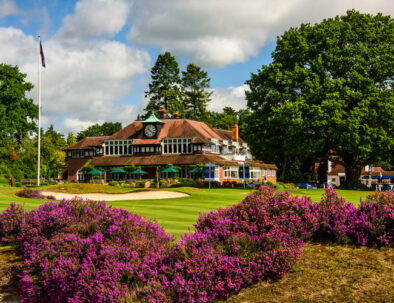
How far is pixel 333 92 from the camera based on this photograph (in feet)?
138

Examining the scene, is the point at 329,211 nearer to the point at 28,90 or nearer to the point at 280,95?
the point at 280,95

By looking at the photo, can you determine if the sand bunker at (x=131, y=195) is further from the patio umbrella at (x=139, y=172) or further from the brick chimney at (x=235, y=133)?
the brick chimney at (x=235, y=133)

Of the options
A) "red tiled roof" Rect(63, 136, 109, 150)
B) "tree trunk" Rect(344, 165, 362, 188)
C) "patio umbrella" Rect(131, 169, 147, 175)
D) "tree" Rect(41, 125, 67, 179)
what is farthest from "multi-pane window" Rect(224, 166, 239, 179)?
"tree" Rect(41, 125, 67, 179)

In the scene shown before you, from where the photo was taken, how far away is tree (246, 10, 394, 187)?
40.8 m

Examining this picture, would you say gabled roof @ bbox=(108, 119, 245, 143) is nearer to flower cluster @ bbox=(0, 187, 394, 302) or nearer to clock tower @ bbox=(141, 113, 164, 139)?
clock tower @ bbox=(141, 113, 164, 139)

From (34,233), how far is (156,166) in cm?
4931

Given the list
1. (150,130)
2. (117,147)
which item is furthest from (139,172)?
(117,147)

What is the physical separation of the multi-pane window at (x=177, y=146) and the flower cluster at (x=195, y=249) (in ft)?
168

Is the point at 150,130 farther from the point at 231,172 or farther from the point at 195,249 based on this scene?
the point at 195,249

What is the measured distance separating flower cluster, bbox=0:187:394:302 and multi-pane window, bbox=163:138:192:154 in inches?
2017

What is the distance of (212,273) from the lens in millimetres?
6449

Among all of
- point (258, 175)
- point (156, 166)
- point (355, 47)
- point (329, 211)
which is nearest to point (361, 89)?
point (355, 47)

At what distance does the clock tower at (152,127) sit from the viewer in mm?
63969

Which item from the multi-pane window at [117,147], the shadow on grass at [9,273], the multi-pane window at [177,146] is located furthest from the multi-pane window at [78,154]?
the shadow on grass at [9,273]
